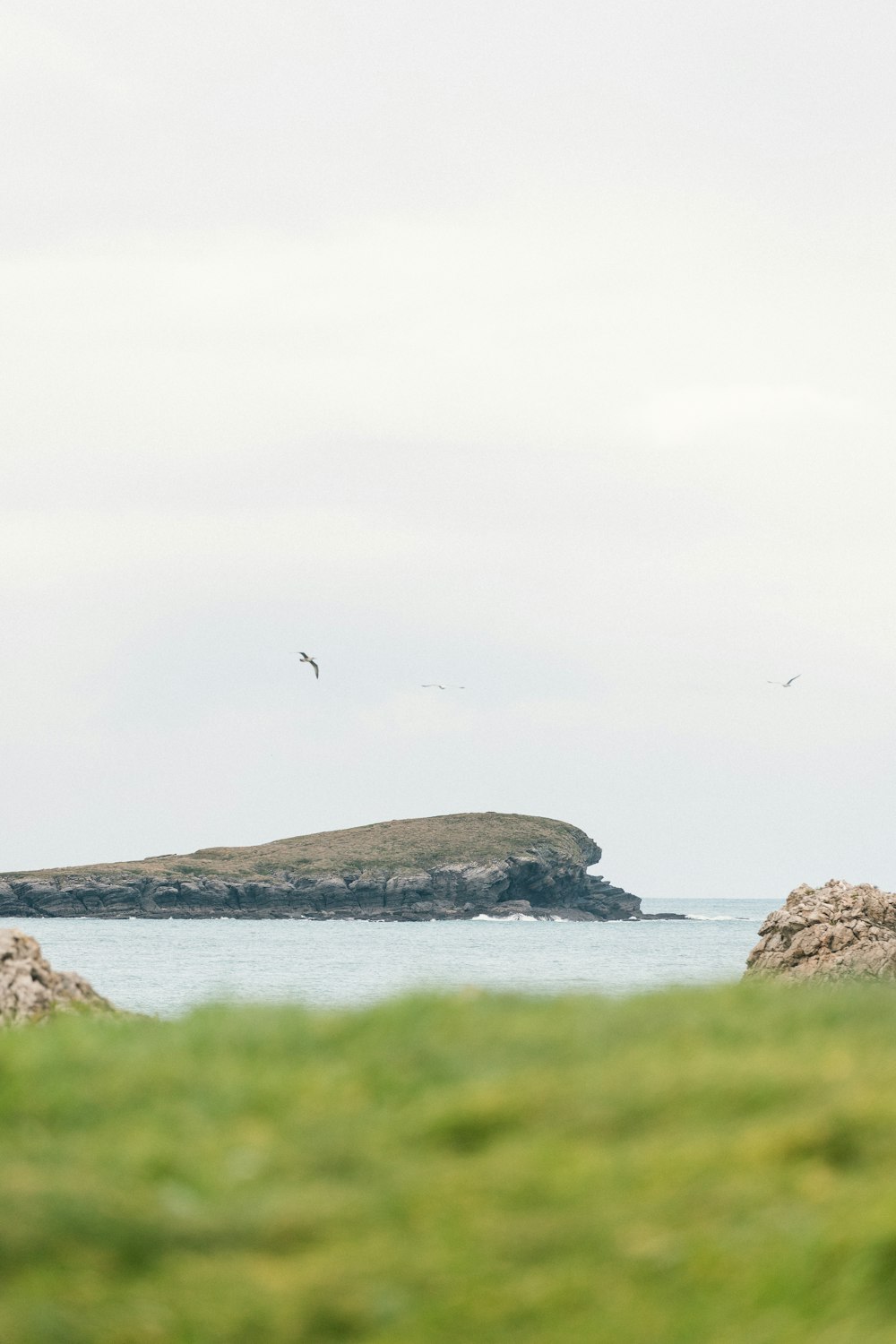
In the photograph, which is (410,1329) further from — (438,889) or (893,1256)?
(438,889)

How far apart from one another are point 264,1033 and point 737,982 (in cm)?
418

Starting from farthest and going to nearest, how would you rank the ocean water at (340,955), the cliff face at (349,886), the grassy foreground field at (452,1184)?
the cliff face at (349,886) → the ocean water at (340,955) → the grassy foreground field at (452,1184)

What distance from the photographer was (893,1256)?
5.11 m

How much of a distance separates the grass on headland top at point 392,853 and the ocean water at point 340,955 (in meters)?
20.1

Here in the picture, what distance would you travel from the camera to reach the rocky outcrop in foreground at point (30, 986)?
36.5ft

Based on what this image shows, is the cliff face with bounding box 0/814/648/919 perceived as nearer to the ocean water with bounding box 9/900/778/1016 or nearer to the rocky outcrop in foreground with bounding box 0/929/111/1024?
the ocean water with bounding box 9/900/778/1016

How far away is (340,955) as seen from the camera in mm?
91188

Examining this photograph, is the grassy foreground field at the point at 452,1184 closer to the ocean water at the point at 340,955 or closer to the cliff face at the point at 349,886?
the ocean water at the point at 340,955

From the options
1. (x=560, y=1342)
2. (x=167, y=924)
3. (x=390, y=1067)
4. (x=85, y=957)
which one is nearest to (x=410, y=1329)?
(x=560, y=1342)

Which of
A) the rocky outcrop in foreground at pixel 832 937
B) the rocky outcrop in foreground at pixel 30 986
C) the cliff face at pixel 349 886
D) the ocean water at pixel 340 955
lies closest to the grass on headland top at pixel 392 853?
the cliff face at pixel 349 886

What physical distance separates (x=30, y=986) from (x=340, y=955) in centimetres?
8166

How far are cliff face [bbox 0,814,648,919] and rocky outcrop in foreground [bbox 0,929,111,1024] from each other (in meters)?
165

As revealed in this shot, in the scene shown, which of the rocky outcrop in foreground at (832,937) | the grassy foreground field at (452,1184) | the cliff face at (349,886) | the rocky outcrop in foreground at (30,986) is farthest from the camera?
the cliff face at (349,886)

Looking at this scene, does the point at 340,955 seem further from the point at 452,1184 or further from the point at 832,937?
the point at 452,1184
